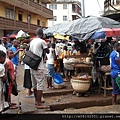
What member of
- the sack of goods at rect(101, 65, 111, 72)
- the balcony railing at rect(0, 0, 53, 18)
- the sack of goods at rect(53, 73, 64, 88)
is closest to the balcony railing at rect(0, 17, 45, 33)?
the balcony railing at rect(0, 0, 53, 18)

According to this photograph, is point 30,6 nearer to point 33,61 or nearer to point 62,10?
point 33,61

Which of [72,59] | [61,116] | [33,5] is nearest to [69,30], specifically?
[72,59]

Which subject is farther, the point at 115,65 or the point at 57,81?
the point at 57,81

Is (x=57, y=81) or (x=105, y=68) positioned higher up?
(x=105, y=68)

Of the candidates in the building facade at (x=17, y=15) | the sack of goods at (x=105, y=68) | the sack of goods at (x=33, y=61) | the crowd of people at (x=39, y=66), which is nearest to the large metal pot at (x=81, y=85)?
the sack of goods at (x=105, y=68)

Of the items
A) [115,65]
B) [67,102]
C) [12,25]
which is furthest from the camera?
[12,25]

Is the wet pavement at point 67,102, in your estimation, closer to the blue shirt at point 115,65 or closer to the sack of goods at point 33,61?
the blue shirt at point 115,65

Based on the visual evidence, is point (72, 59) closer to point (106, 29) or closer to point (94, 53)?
point (94, 53)

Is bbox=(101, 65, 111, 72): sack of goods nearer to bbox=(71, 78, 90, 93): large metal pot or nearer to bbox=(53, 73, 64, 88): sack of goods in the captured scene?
bbox=(71, 78, 90, 93): large metal pot

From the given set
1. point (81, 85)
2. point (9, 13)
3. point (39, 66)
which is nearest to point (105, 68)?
point (81, 85)

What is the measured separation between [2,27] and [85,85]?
56.0 feet

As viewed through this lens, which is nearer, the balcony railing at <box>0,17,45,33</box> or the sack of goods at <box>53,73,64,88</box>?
the sack of goods at <box>53,73,64,88</box>

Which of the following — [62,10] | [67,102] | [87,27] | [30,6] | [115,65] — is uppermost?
[62,10]

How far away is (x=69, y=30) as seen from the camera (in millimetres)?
7859
